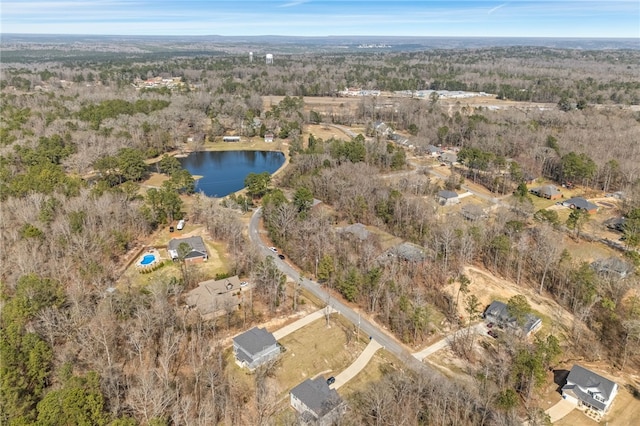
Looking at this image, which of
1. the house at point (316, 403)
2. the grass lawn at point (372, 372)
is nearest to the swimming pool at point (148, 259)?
the house at point (316, 403)

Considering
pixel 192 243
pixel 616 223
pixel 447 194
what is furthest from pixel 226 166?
pixel 616 223

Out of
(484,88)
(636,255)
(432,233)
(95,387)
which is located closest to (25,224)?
(95,387)

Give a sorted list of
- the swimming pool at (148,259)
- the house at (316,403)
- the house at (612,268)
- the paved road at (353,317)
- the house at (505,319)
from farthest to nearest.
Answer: the swimming pool at (148,259) < the house at (612,268) < the house at (505,319) < the paved road at (353,317) < the house at (316,403)

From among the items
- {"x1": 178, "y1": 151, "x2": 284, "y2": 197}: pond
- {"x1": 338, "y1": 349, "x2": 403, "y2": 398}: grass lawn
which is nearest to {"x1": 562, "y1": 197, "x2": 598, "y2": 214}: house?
{"x1": 338, "y1": 349, "x2": 403, "y2": 398}: grass lawn

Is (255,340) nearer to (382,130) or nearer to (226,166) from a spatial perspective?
(226,166)

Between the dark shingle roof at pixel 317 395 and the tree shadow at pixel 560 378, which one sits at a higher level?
the dark shingle roof at pixel 317 395

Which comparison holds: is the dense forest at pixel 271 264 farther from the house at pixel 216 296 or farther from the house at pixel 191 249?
the house at pixel 191 249
